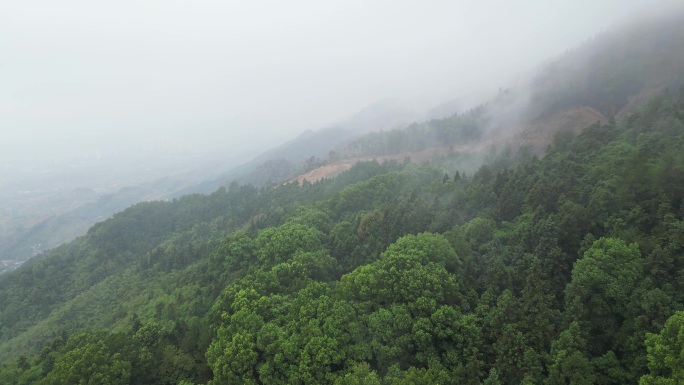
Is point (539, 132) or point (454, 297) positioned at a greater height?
point (454, 297)

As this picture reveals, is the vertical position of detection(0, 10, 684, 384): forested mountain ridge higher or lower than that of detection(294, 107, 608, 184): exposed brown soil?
higher

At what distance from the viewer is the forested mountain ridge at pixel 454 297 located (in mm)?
23312

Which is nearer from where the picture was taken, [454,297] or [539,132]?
[454,297]

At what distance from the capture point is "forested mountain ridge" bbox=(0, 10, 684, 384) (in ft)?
76.5

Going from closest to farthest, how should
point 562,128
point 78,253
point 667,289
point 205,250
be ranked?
1. point 667,289
2. point 205,250
3. point 78,253
4. point 562,128

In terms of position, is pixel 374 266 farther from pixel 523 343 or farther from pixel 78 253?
pixel 78 253

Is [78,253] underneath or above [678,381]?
above

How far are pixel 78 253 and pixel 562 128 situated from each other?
131 m

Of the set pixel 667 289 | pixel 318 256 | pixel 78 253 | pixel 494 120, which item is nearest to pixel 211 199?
pixel 78 253

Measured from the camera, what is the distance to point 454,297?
96.6 feet

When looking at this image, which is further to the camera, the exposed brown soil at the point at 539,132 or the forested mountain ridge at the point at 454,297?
the exposed brown soil at the point at 539,132

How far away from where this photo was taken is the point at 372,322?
1071 inches

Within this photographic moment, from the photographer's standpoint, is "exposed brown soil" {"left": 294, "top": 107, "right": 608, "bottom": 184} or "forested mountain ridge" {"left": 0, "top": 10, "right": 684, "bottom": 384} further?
"exposed brown soil" {"left": 294, "top": 107, "right": 608, "bottom": 184}

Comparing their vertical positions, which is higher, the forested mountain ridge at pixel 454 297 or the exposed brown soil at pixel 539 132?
the forested mountain ridge at pixel 454 297
